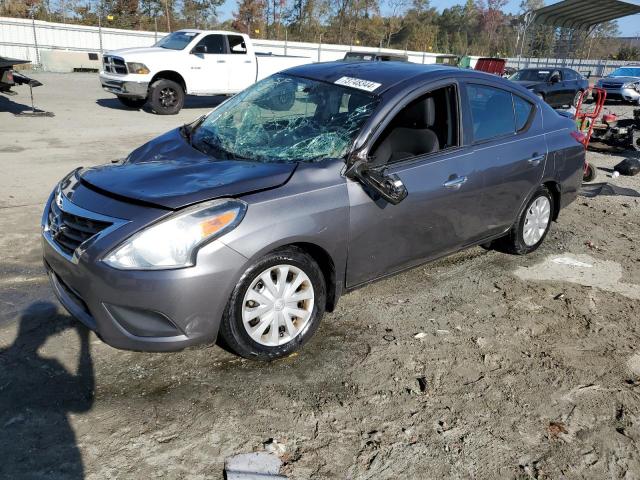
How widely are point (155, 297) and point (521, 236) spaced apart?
3.43 metres

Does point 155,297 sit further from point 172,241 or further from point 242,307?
point 242,307

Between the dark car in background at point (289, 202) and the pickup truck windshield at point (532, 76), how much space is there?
50.5 feet

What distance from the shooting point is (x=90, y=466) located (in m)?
2.34

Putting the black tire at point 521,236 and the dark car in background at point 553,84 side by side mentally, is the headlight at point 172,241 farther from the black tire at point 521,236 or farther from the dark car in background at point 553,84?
the dark car in background at point 553,84

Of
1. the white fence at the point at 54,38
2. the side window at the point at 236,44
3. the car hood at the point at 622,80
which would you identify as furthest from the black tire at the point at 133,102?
the car hood at the point at 622,80

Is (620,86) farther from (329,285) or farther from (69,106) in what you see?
(329,285)

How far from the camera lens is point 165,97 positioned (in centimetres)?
1311

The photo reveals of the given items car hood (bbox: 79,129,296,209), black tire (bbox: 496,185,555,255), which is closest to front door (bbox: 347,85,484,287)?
car hood (bbox: 79,129,296,209)

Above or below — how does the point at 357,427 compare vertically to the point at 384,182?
below

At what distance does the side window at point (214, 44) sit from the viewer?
13719mm

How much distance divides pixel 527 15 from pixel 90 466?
42437 mm

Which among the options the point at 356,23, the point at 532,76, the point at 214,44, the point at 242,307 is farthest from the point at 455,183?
the point at 356,23

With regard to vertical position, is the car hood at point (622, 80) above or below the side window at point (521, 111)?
below

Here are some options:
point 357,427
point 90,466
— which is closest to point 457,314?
point 357,427
